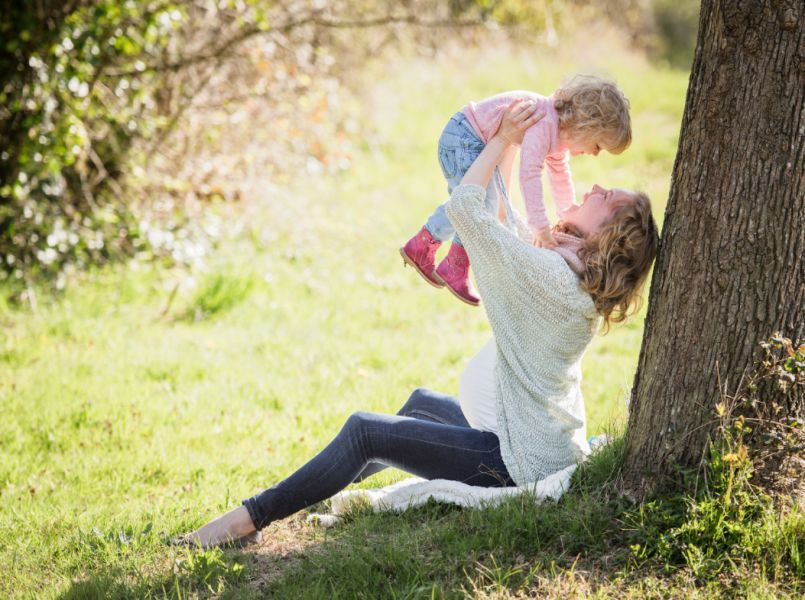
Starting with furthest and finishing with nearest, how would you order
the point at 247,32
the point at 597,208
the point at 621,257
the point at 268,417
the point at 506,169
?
the point at 247,32 → the point at 268,417 → the point at 506,169 → the point at 597,208 → the point at 621,257

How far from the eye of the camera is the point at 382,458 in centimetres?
318

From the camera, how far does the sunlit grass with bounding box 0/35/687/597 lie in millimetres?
3281

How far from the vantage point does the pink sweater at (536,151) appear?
313cm

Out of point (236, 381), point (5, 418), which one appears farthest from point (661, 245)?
point (5, 418)

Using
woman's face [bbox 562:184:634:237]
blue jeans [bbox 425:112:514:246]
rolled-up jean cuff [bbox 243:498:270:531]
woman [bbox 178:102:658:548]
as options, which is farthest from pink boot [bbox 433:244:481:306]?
rolled-up jean cuff [bbox 243:498:270:531]

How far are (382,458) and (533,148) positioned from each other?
133 centimetres

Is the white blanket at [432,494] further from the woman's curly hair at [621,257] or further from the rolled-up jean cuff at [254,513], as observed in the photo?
the woman's curly hair at [621,257]

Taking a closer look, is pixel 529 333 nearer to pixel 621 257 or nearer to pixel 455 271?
pixel 621 257

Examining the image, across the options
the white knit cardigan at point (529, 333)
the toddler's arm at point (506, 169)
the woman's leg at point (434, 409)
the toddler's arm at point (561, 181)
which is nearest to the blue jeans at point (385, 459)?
the white knit cardigan at point (529, 333)

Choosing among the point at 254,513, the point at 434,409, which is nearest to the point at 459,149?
the point at 434,409

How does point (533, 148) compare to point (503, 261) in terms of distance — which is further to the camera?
point (533, 148)

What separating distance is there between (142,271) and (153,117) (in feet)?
4.57

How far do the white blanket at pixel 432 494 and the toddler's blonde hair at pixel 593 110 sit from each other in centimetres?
130

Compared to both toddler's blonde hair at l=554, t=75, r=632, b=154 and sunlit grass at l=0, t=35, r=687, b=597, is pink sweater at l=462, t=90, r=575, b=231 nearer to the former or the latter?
toddler's blonde hair at l=554, t=75, r=632, b=154
